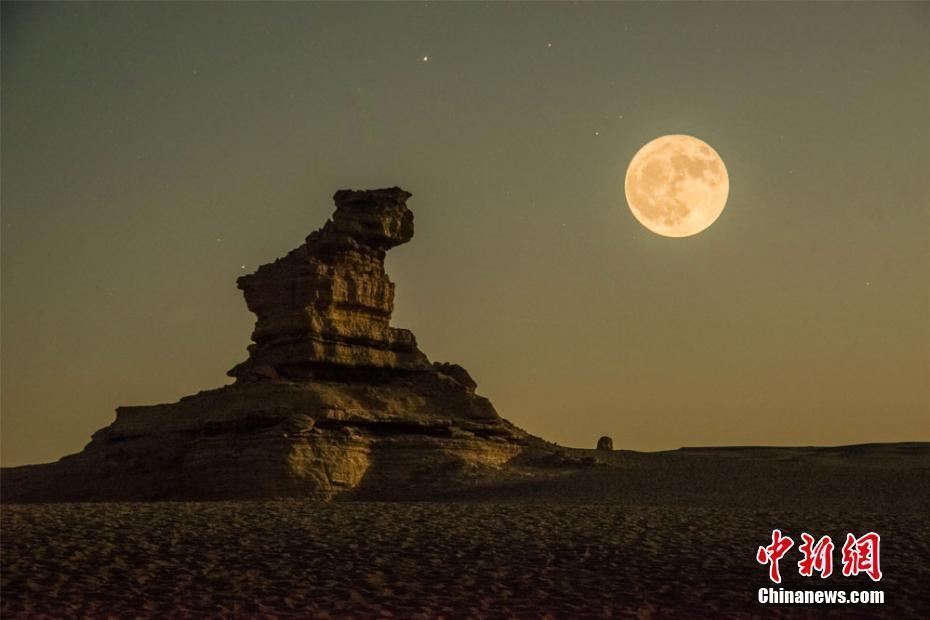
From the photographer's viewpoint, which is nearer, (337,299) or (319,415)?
(319,415)

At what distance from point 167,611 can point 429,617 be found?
4.19 metres

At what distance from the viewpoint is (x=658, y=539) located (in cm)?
2236

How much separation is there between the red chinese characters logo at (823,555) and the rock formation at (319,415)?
1815 cm

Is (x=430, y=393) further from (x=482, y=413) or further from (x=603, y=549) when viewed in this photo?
(x=603, y=549)

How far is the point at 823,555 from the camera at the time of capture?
2031 centimetres

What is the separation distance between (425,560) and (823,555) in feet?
25.1

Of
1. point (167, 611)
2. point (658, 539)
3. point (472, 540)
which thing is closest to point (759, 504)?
point (658, 539)

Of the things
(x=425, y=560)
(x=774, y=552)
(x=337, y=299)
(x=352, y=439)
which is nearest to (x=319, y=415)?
(x=352, y=439)

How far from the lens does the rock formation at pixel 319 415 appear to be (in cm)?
3712

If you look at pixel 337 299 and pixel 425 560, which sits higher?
pixel 337 299

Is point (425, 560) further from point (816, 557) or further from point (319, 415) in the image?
point (319, 415)

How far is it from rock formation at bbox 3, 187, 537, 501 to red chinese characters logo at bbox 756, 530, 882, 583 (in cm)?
1815

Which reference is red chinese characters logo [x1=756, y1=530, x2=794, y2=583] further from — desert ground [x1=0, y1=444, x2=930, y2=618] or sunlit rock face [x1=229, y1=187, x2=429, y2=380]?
sunlit rock face [x1=229, y1=187, x2=429, y2=380]

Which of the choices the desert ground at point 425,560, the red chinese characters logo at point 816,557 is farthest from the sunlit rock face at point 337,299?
the red chinese characters logo at point 816,557
